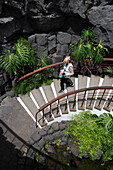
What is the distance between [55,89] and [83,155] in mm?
2392

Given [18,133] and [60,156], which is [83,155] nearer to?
[60,156]

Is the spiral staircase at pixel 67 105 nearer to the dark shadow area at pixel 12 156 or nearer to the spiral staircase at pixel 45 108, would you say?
the spiral staircase at pixel 45 108

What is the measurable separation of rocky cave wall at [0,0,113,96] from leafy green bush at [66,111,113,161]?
117 inches

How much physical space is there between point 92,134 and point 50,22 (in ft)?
14.2

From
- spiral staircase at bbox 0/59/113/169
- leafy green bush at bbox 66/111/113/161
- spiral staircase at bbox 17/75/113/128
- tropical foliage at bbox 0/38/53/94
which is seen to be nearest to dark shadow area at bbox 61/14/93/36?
tropical foliage at bbox 0/38/53/94

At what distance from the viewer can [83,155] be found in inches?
156

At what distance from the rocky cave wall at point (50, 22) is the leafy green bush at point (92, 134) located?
2.98m

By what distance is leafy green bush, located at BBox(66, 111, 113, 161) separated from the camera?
12.9 feet

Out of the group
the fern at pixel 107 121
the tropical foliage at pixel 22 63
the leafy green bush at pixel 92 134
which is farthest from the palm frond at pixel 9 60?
the fern at pixel 107 121

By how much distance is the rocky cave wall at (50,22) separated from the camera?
4703 millimetres

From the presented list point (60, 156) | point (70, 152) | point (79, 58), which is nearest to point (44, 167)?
point (60, 156)

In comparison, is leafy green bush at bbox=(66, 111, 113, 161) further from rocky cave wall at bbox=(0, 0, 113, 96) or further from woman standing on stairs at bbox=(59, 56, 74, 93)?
rocky cave wall at bbox=(0, 0, 113, 96)

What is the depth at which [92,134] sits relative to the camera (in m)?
4.05

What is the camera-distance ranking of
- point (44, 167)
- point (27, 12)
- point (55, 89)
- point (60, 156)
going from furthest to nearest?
1. point (55, 89)
2. point (27, 12)
3. point (60, 156)
4. point (44, 167)
